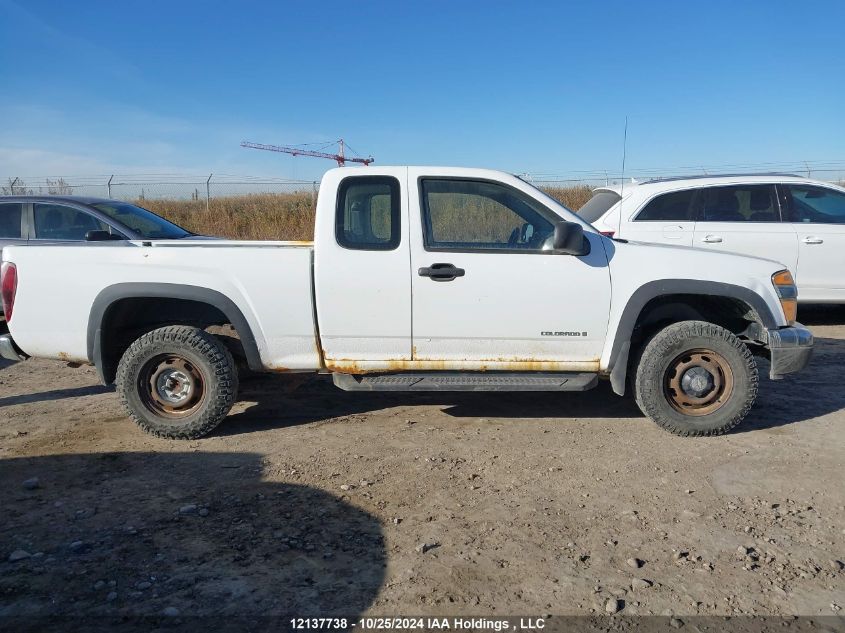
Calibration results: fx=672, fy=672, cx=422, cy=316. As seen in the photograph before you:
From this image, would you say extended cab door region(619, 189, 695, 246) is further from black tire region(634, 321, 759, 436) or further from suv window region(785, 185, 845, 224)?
black tire region(634, 321, 759, 436)

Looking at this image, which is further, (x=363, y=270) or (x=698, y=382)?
(x=698, y=382)

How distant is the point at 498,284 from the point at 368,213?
40.1 inches

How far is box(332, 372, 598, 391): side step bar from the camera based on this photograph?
180 inches

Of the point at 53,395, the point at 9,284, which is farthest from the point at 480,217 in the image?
the point at 53,395

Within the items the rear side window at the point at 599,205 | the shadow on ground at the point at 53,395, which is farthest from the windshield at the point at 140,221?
the rear side window at the point at 599,205

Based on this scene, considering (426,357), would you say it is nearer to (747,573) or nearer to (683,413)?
(683,413)

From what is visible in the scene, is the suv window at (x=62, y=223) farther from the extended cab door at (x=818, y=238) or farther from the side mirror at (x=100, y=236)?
the extended cab door at (x=818, y=238)

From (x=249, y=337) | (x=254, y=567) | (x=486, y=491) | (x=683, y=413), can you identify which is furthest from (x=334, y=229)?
(x=683, y=413)

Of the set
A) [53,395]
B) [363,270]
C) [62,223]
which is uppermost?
[62,223]

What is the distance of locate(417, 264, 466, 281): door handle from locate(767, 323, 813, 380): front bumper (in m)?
2.19

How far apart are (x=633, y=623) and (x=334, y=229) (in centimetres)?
299

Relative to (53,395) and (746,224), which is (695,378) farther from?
(53,395)

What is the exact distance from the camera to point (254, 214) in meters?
20.0

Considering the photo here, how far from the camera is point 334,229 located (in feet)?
14.9
